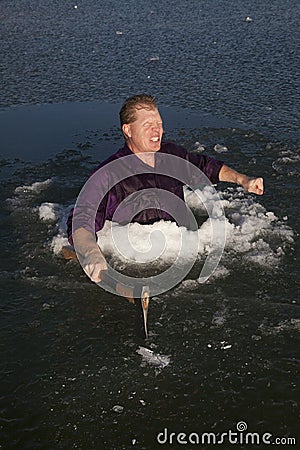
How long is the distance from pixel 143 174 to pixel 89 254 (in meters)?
1.01

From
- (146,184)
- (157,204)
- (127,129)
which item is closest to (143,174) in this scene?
(146,184)

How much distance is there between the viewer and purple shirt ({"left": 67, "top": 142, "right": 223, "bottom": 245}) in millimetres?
3703

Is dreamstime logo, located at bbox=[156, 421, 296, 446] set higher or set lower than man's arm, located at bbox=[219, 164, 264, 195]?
lower

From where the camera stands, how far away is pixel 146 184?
151 inches

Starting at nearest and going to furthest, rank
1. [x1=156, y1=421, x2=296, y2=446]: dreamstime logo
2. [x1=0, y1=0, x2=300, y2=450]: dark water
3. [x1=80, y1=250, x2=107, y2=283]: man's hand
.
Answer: [x1=156, y1=421, x2=296, y2=446]: dreamstime logo < [x1=0, y1=0, x2=300, y2=450]: dark water < [x1=80, y1=250, x2=107, y2=283]: man's hand

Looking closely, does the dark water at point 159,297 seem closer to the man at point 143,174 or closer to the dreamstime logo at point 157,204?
the dreamstime logo at point 157,204

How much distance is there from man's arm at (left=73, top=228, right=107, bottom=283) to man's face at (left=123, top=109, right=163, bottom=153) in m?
0.75

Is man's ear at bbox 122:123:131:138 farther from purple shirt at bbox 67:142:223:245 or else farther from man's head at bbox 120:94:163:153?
purple shirt at bbox 67:142:223:245

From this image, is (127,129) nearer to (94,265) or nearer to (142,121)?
(142,121)

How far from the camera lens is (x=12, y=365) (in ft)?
9.80

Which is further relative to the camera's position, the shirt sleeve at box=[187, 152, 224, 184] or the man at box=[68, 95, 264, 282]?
the shirt sleeve at box=[187, 152, 224, 184]

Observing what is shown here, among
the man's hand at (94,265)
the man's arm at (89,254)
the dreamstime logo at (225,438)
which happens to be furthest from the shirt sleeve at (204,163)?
the dreamstime logo at (225,438)

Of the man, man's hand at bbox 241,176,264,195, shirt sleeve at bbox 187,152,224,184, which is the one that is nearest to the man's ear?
the man

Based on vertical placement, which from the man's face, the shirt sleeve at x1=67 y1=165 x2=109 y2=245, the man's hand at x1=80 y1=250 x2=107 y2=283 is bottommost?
the man's hand at x1=80 y1=250 x2=107 y2=283
